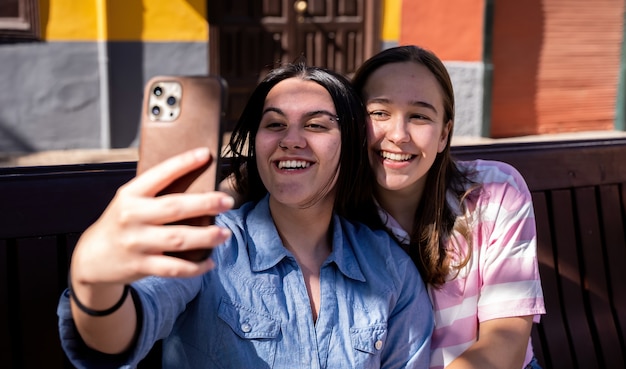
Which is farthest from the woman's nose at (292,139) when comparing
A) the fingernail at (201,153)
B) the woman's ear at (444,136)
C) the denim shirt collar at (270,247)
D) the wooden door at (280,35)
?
the wooden door at (280,35)

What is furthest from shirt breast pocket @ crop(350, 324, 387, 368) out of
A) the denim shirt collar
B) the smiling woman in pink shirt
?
the smiling woman in pink shirt

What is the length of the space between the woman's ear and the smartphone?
1.16m

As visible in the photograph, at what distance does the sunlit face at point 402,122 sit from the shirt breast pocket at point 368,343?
0.45 m

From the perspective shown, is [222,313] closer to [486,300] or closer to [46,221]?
[46,221]

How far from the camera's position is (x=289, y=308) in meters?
1.92

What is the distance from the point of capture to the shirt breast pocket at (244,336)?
1836 millimetres

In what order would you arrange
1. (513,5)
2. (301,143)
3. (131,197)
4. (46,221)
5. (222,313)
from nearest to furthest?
1. (131,197)
2. (222,313)
3. (301,143)
4. (46,221)
5. (513,5)

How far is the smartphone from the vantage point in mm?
1272

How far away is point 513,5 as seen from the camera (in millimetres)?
9305

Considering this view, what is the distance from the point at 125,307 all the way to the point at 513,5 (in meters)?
8.70

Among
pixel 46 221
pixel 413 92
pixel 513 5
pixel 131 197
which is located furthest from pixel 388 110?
pixel 513 5

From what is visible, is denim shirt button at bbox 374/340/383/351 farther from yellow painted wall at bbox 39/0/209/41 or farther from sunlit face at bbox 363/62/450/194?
yellow painted wall at bbox 39/0/209/41

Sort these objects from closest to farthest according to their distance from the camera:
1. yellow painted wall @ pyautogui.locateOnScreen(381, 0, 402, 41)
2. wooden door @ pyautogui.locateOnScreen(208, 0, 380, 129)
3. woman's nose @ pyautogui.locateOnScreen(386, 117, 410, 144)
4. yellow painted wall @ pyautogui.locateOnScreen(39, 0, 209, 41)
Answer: woman's nose @ pyautogui.locateOnScreen(386, 117, 410, 144)
yellow painted wall @ pyautogui.locateOnScreen(39, 0, 209, 41)
wooden door @ pyautogui.locateOnScreen(208, 0, 380, 129)
yellow painted wall @ pyautogui.locateOnScreen(381, 0, 402, 41)

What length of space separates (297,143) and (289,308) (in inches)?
15.9
